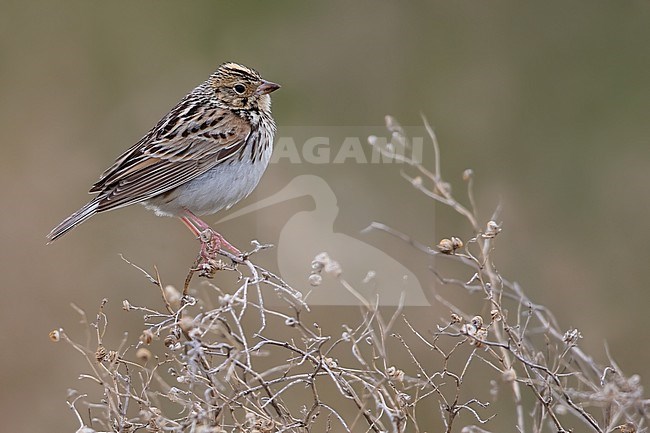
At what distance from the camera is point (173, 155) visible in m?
Result: 6.00

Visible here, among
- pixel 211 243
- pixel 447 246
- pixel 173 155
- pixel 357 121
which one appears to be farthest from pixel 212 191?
pixel 357 121

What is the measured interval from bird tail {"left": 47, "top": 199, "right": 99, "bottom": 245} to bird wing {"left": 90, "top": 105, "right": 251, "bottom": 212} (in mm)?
70

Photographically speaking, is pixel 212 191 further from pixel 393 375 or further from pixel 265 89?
pixel 393 375

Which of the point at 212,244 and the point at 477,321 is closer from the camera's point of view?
the point at 477,321

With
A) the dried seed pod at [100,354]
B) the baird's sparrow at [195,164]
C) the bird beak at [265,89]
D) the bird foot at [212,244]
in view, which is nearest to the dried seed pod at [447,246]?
the dried seed pod at [100,354]

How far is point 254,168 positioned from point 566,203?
3068 mm

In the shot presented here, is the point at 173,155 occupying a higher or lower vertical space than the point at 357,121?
higher

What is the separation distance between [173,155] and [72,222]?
745mm

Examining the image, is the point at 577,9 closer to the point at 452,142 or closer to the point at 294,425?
the point at 452,142

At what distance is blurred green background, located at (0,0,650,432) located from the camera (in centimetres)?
756

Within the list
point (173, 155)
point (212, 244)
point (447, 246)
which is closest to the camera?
point (447, 246)

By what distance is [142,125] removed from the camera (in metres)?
8.62

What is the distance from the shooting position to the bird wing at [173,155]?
19.0 feet

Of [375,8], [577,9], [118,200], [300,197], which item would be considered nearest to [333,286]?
[300,197]
